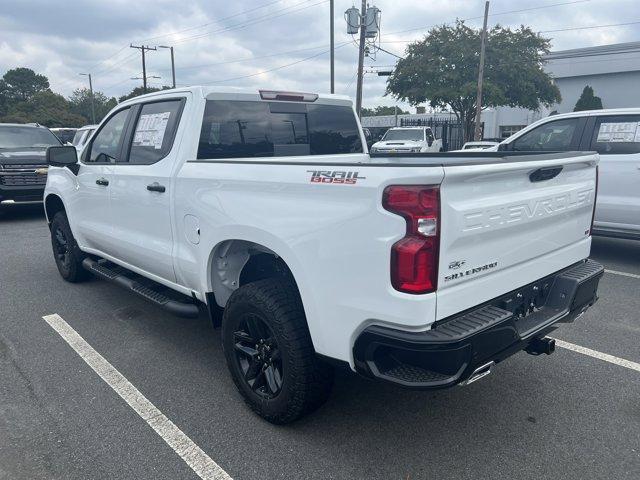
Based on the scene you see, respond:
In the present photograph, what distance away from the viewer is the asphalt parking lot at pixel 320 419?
2.66 meters

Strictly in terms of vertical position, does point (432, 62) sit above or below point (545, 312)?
Answer: above

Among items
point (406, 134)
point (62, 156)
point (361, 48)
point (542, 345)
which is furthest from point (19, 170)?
point (361, 48)

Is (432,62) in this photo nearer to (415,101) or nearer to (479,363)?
(415,101)

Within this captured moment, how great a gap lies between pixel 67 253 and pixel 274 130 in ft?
10.4

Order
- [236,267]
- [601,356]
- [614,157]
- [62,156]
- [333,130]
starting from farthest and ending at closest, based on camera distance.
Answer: [614,157]
[62,156]
[333,130]
[601,356]
[236,267]

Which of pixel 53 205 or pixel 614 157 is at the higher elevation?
pixel 614 157

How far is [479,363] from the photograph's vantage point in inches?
91.9

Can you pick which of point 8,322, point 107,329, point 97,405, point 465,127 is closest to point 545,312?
point 97,405

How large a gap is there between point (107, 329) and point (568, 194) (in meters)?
3.74

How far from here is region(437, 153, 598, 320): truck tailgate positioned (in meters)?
2.26

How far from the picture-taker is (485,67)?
27406 mm

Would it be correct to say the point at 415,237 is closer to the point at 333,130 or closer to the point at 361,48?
the point at 333,130

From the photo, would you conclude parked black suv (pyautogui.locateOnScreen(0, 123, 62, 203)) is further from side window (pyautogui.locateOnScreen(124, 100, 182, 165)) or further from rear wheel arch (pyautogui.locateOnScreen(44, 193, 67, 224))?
side window (pyautogui.locateOnScreen(124, 100, 182, 165))

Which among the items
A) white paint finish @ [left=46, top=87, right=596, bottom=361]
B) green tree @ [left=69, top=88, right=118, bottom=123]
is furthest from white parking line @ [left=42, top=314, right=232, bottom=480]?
green tree @ [left=69, top=88, right=118, bottom=123]
